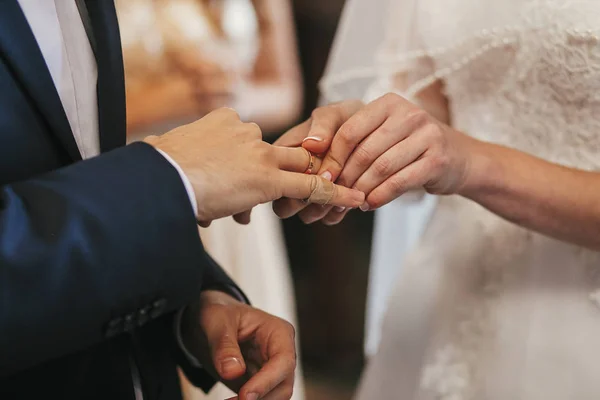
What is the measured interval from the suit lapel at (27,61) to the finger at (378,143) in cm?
32

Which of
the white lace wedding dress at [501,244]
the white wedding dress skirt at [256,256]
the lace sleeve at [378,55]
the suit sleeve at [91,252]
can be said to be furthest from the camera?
the white wedding dress skirt at [256,256]

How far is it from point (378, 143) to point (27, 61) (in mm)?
370

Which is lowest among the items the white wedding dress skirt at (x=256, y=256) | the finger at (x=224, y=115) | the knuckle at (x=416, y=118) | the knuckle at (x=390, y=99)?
Answer: the white wedding dress skirt at (x=256, y=256)

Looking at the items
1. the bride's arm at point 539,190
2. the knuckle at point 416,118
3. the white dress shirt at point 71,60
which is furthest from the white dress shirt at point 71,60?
the bride's arm at point 539,190

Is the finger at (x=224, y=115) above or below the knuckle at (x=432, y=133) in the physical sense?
above

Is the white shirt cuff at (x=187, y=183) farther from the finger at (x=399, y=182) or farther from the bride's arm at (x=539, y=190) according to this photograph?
the bride's arm at (x=539, y=190)

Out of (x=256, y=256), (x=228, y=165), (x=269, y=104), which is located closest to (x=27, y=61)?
(x=228, y=165)

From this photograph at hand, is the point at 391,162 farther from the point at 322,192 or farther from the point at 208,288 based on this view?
the point at 208,288

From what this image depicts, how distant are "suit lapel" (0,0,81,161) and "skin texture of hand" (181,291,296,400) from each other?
287 mm

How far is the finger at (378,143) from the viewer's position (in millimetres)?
675

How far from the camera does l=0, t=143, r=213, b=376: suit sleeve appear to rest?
441mm

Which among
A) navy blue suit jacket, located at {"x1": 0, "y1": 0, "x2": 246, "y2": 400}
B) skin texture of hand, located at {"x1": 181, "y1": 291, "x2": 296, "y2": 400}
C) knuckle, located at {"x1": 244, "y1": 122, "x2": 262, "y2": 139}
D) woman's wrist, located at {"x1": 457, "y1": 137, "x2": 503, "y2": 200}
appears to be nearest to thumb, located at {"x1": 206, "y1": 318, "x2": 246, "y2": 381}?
skin texture of hand, located at {"x1": 181, "y1": 291, "x2": 296, "y2": 400}

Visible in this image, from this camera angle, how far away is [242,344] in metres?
0.70

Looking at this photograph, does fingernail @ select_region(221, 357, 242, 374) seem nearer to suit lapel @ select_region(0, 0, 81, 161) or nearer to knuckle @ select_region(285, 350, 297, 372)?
knuckle @ select_region(285, 350, 297, 372)
